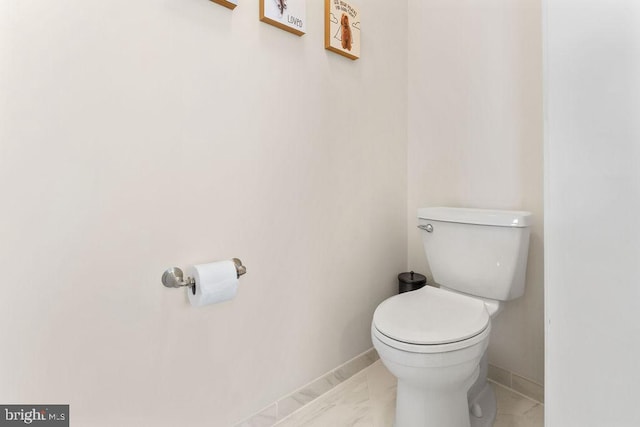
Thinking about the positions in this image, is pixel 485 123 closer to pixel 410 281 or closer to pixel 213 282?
pixel 410 281

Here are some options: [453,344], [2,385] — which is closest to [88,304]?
[2,385]

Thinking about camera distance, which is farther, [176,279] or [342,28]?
[342,28]

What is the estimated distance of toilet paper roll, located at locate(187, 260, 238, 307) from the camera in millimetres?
885

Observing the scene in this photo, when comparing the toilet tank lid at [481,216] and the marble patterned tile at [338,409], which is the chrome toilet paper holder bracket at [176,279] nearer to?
the marble patterned tile at [338,409]

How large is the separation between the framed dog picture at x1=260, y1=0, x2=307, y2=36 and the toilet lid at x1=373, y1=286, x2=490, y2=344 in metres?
1.11

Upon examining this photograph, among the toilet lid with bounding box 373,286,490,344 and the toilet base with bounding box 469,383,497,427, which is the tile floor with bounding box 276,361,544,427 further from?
the toilet lid with bounding box 373,286,490,344

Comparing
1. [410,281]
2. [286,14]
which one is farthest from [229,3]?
[410,281]

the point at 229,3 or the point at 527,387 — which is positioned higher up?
the point at 229,3

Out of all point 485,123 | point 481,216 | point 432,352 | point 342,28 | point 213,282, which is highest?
point 342,28

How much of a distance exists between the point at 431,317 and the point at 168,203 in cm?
94

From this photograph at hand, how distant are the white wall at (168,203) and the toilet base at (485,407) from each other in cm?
54

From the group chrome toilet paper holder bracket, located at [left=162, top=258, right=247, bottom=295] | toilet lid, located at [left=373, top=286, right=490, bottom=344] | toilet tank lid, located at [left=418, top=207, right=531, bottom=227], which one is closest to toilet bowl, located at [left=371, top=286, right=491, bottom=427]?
toilet lid, located at [left=373, top=286, right=490, bottom=344]

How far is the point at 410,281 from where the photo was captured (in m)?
1.55

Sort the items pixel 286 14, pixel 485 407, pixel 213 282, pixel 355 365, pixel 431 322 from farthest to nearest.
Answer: pixel 355 365 < pixel 485 407 < pixel 286 14 < pixel 431 322 < pixel 213 282
